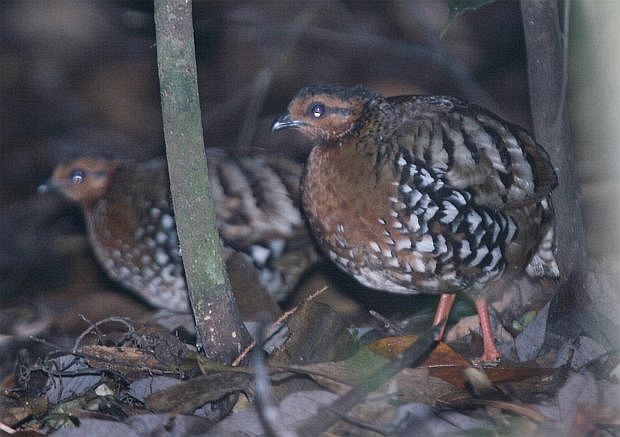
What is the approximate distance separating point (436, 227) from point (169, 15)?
1331 millimetres

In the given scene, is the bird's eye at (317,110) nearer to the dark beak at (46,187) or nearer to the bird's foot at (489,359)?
the bird's foot at (489,359)

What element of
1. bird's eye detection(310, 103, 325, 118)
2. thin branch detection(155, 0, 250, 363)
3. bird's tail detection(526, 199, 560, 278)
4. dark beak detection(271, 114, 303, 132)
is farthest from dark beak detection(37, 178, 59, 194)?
bird's tail detection(526, 199, 560, 278)

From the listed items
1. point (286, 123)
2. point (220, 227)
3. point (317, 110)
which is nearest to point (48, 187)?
point (220, 227)

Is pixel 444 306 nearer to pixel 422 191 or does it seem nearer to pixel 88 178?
pixel 422 191

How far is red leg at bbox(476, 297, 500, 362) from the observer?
364 cm

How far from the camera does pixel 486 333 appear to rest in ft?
12.5

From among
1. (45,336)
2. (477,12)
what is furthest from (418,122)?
(477,12)

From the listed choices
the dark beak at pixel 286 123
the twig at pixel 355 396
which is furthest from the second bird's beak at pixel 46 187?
the twig at pixel 355 396

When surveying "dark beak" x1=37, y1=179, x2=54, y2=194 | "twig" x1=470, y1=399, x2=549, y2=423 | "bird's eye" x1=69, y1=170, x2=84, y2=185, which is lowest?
"dark beak" x1=37, y1=179, x2=54, y2=194

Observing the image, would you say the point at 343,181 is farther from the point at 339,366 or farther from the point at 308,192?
the point at 339,366

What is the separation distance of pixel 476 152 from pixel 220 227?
1435 mm

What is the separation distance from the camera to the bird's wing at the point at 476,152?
3693 mm

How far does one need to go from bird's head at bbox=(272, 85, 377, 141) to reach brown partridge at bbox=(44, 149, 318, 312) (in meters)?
0.83

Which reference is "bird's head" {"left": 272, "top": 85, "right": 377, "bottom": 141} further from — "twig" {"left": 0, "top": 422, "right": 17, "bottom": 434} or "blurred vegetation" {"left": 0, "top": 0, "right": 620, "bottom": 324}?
"blurred vegetation" {"left": 0, "top": 0, "right": 620, "bottom": 324}
